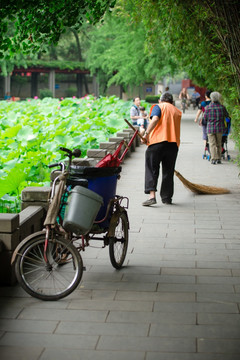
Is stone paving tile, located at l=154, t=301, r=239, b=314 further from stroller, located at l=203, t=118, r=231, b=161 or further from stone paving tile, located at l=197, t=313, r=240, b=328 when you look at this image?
stroller, located at l=203, t=118, r=231, b=161

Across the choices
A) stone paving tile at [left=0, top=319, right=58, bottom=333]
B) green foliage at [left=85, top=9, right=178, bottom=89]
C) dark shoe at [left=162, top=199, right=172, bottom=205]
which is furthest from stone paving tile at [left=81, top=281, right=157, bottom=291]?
green foliage at [left=85, top=9, right=178, bottom=89]

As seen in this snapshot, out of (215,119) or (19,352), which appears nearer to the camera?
(19,352)

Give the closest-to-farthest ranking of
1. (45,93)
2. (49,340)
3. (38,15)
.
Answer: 1. (49,340)
2. (38,15)
3. (45,93)

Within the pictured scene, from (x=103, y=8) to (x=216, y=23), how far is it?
311 centimetres

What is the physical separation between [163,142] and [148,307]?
181 inches

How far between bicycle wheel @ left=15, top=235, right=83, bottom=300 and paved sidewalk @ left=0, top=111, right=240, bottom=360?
4.2 inches

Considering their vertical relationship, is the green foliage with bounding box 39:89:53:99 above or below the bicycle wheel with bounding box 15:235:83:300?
below

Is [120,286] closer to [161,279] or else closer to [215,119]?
[161,279]

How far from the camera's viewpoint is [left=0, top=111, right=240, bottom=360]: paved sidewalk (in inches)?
161

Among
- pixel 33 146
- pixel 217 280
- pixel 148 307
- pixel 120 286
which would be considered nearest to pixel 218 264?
pixel 217 280

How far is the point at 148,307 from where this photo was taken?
4.91 metres

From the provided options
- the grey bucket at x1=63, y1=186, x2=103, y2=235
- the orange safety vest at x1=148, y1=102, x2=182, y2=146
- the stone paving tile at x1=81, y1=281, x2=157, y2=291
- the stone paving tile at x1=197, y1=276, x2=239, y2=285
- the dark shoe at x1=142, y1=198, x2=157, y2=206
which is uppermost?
the orange safety vest at x1=148, y1=102, x2=182, y2=146

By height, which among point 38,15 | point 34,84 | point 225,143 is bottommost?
point 34,84

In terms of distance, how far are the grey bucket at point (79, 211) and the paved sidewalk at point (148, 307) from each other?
587 millimetres
